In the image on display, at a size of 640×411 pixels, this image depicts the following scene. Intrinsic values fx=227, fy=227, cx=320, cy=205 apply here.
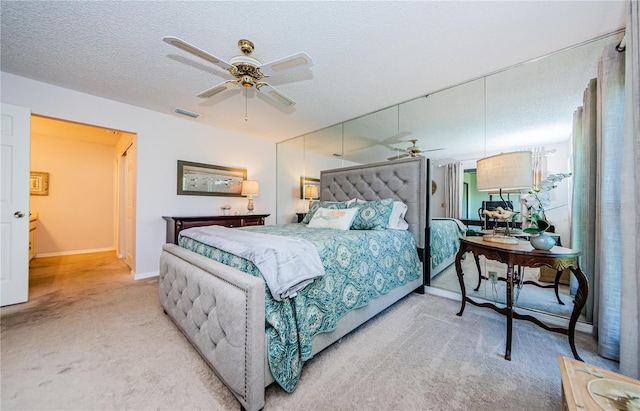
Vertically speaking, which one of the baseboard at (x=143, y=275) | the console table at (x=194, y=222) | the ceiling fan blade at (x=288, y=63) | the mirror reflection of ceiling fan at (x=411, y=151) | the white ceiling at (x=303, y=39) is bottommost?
the baseboard at (x=143, y=275)

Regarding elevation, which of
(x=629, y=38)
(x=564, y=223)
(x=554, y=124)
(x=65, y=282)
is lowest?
(x=65, y=282)

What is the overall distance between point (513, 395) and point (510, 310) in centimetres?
59

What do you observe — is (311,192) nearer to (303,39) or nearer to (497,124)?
(303,39)

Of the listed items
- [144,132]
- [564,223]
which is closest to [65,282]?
[144,132]

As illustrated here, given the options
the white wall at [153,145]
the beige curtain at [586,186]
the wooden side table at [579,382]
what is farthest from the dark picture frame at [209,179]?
the beige curtain at [586,186]

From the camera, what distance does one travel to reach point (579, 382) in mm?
859

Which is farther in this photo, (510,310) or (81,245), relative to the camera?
(81,245)

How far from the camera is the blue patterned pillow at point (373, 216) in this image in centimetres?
262

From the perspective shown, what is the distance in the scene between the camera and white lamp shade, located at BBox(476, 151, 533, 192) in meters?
1.78

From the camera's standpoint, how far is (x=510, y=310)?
1700 mm

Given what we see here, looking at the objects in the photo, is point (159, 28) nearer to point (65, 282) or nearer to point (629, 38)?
point (629, 38)

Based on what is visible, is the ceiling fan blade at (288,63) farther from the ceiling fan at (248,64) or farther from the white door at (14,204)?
the white door at (14,204)

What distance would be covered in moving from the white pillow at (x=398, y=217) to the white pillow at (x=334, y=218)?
0.48 meters

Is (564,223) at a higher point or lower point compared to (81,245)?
higher
